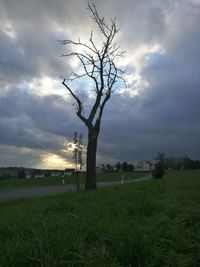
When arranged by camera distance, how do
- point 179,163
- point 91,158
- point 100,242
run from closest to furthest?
point 100,242 → point 91,158 → point 179,163

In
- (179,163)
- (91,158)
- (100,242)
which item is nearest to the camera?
(100,242)

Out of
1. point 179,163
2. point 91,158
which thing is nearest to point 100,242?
point 91,158

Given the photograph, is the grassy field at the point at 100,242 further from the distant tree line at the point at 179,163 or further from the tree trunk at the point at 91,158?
the distant tree line at the point at 179,163

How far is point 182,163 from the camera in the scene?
10800cm

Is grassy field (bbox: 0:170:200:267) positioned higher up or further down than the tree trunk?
further down

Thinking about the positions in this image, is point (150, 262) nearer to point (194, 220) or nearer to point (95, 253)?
point (95, 253)

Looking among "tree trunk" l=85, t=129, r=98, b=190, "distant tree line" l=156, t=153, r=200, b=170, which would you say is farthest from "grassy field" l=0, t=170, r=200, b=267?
"distant tree line" l=156, t=153, r=200, b=170

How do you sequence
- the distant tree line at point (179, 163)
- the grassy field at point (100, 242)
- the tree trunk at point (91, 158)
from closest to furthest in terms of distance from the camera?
the grassy field at point (100, 242) < the tree trunk at point (91, 158) < the distant tree line at point (179, 163)

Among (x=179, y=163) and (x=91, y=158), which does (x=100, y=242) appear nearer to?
(x=91, y=158)

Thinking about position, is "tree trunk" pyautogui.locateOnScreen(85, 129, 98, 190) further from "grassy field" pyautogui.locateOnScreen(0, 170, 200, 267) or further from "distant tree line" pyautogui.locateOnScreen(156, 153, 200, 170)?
"distant tree line" pyautogui.locateOnScreen(156, 153, 200, 170)

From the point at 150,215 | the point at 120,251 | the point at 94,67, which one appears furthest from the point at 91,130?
the point at 120,251

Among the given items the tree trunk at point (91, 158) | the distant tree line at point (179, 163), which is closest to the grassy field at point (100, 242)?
the tree trunk at point (91, 158)

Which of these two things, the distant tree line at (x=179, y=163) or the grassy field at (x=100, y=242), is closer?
the grassy field at (x=100, y=242)

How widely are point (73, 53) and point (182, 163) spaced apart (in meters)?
81.8
